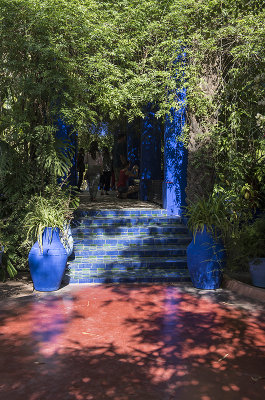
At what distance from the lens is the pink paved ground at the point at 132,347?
4.45 metres

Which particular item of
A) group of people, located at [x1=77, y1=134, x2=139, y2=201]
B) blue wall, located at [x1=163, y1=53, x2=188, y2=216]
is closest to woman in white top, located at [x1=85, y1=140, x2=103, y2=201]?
group of people, located at [x1=77, y1=134, x2=139, y2=201]

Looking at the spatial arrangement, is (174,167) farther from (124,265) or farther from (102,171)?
(102,171)

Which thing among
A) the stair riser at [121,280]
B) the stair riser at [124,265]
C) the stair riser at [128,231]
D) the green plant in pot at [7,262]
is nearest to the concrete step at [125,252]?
the stair riser at [124,265]

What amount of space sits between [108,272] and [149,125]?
22.7ft

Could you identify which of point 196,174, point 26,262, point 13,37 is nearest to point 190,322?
point 26,262

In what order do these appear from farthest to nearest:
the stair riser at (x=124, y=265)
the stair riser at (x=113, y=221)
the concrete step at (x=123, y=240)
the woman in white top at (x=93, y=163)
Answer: the woman in white top at (x=93, y=163) < the stair riser at (x=113, y=221) < the concrete step at (x=123, y=240) < the stair riser at (x=124, y=265)

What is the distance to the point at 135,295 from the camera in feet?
26.1

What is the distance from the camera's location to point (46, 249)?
26.5ft

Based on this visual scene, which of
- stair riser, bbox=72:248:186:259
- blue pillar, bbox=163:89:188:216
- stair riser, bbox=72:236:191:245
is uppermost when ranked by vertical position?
blue pillar, bbox=163:89:188:216

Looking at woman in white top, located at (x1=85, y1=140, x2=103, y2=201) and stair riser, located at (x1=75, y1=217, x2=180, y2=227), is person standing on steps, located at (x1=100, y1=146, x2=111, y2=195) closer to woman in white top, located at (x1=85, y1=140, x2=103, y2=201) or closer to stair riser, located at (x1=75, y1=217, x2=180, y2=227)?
woman in white top, located at (x1=85, y1=140, x2=103, y2=201)

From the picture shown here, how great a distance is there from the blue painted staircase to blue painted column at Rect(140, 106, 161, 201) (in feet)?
12.5

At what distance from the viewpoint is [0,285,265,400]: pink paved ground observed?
4449 mm

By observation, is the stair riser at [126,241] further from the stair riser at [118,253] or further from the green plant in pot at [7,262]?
the green plant in pot at [7,262]

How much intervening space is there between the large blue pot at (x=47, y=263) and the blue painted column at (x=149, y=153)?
7089 mm
